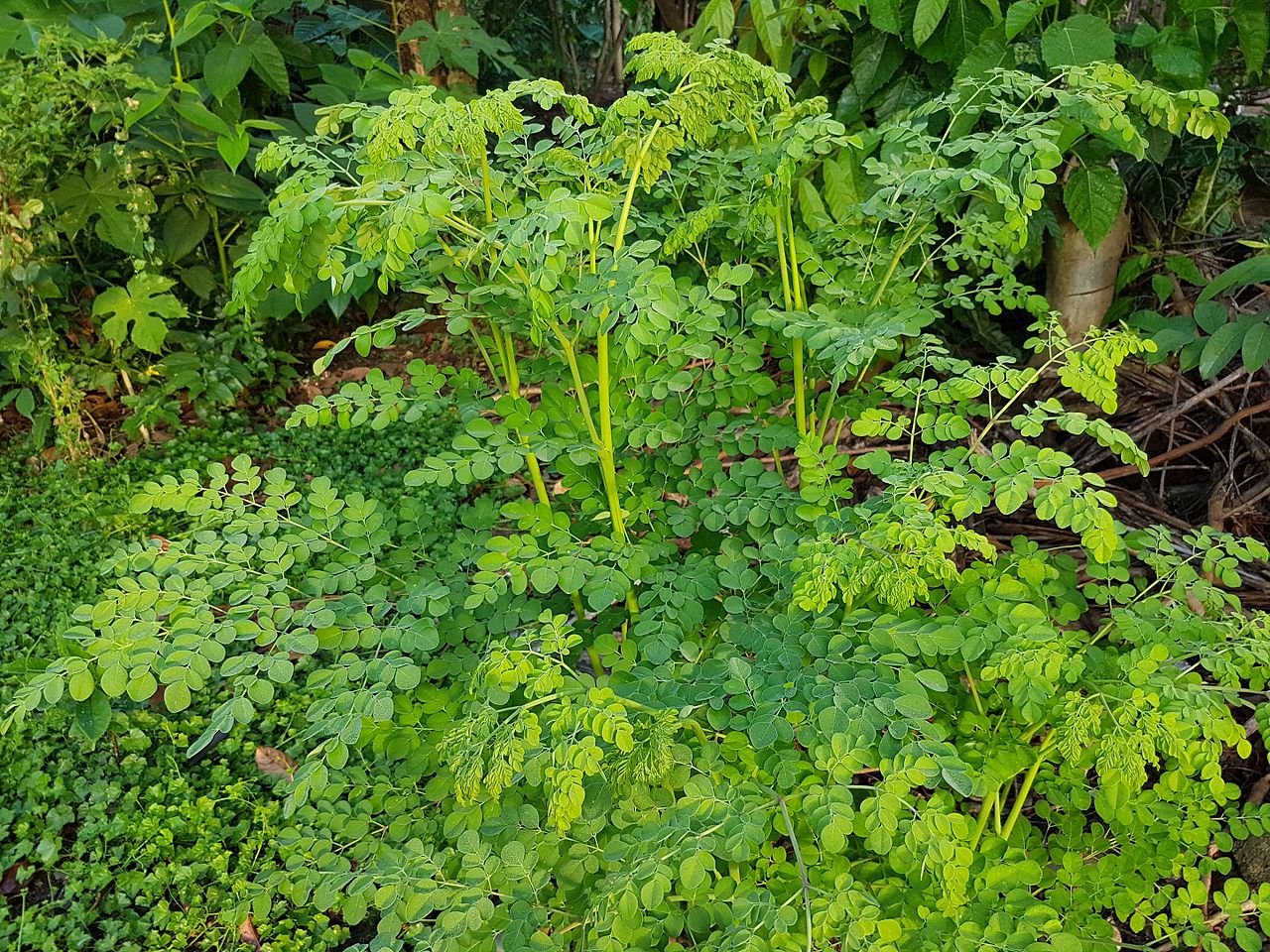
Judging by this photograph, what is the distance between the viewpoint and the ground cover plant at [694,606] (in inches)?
47.2

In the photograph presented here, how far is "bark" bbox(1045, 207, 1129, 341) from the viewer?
258 cm

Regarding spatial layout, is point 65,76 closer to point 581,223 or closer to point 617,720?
point 581,223

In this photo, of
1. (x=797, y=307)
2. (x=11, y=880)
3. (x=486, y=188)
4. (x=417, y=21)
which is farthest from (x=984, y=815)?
(x=417, y=21)

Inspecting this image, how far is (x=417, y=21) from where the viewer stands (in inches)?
158

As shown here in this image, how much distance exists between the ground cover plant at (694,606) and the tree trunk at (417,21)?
2664 mm

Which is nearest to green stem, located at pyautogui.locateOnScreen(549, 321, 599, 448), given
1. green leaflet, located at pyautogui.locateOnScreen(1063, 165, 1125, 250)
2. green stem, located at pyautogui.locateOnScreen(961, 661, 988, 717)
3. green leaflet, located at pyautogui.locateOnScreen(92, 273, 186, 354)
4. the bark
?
green stem, located at pyautogui.locateOnScreen(961, 661, 988, 717)

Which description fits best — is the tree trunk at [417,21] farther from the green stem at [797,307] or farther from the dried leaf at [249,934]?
the dried leaf at [249,934]

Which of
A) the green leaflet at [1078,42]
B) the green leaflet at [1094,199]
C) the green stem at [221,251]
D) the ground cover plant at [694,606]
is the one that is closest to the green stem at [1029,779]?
the ground cover plant at [694,606]

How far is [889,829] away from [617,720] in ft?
1.15

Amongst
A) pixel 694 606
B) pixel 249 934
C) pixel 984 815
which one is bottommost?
pixel 249 934

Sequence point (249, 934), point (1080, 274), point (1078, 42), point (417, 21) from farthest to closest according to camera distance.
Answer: point (417, 21), point (1080, 274), point (1078, 42), point (249, 934)

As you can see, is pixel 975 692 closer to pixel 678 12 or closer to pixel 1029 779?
pixel 1029 779

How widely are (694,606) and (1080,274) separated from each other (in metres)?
1.80

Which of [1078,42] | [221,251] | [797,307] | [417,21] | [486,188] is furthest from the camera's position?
[417,21]
